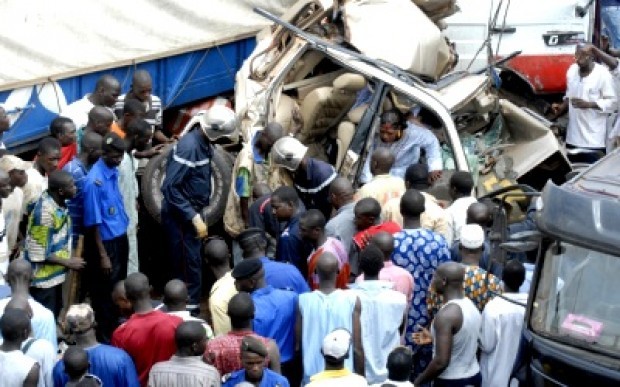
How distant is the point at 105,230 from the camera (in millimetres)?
12539

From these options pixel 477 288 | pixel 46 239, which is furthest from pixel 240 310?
pixel 46 239

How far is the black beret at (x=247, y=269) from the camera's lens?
1035 centimetres

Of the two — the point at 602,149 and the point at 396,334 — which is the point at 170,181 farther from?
the point at 602,149

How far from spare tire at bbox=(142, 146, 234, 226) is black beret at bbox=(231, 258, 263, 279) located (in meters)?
3.12

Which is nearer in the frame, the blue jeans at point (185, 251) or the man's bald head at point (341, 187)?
the man's bald head at point (341, 187)

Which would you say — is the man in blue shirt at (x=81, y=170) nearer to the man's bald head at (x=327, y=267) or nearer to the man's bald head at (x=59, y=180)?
the man's bald head at (x=59, y=180)

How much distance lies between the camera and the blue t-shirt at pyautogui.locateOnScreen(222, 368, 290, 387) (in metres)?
9.52

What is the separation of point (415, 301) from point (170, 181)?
2395mm

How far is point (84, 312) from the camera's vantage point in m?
9.84

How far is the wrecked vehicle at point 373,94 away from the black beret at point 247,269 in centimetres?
315

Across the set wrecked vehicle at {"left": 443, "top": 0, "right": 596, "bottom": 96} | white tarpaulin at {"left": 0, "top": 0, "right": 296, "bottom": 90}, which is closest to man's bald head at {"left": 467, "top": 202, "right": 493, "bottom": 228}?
white tarpaulin at {"left": 0, "top": 0, "right": 296, "bottom": 90}

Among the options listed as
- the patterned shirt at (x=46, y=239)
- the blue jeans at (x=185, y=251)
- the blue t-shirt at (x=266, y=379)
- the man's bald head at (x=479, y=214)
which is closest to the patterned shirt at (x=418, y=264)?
the man's bald head at (x=479, y=214)

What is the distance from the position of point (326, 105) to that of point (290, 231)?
8.20 ft

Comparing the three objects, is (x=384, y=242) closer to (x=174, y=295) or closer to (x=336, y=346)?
(x=174, y=295)
